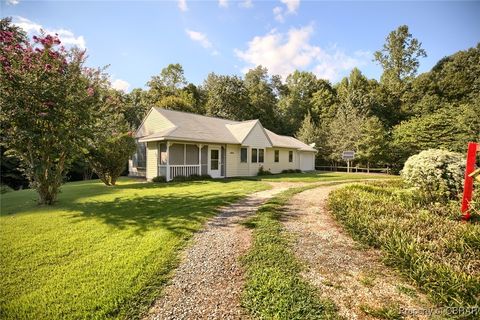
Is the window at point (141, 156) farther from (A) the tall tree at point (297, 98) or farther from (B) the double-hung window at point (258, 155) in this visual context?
(A) the tall tree at point (297, 98)

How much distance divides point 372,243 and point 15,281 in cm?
574

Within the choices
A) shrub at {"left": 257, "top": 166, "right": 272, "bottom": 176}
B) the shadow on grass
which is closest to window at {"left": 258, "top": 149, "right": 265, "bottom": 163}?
shrub at {"left": 257, "top": 166, "right": 272, "bottom": 176}

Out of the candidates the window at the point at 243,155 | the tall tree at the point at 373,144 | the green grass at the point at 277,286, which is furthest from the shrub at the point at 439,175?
the tall tree at the point at 373,144

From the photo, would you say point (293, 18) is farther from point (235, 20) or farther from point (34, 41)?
point (34, 41)

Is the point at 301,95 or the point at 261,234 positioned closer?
the point at 261,234

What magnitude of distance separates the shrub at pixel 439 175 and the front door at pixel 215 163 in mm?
11835

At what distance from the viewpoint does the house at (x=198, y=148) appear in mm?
14680

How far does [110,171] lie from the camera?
12750 millimetres

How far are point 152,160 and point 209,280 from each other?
1354 cm

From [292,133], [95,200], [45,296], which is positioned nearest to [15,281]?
[45,296]

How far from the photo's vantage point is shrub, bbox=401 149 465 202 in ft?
22.4

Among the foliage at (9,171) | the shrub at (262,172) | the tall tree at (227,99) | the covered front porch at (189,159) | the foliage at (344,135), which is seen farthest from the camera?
the tall tree at (227,99)

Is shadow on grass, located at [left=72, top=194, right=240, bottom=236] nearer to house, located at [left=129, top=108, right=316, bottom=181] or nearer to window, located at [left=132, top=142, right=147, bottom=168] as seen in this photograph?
house, located at [left=129, top=108, right=316, bottom=181]

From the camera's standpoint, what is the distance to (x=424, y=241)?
4090 mm
